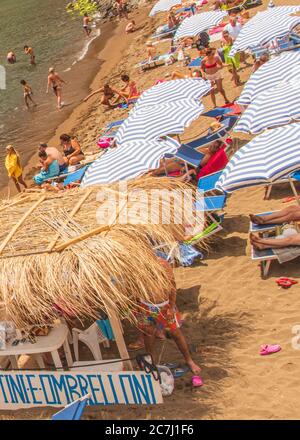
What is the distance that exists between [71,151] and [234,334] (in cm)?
801

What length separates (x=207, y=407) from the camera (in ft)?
20.5

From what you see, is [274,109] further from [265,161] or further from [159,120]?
[265,161]

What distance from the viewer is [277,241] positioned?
800 centimetres

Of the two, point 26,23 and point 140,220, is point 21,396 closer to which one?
point 140,220

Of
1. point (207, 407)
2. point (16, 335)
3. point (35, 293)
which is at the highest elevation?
point (35, 293)

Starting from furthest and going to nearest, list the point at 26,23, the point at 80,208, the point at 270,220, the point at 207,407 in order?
the point at 26,23 < the point at 270,220 < the point at 80,208 < the point at 207,407

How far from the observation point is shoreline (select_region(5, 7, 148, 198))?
57.9 feet

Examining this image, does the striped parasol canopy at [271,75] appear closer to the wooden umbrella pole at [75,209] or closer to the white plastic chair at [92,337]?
the wooden umbrella pole at [75,209]

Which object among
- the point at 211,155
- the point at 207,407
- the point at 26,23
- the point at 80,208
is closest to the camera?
the point at 207,407

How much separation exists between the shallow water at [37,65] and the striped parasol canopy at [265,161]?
1034 cm

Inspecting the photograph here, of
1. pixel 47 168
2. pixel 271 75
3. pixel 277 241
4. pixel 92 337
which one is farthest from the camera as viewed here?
pixel 47 168

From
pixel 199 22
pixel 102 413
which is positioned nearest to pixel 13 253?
pixel 102 413

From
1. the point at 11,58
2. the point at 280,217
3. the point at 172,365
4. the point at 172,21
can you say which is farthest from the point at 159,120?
the point at 11,58

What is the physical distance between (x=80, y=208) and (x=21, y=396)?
208 cm
